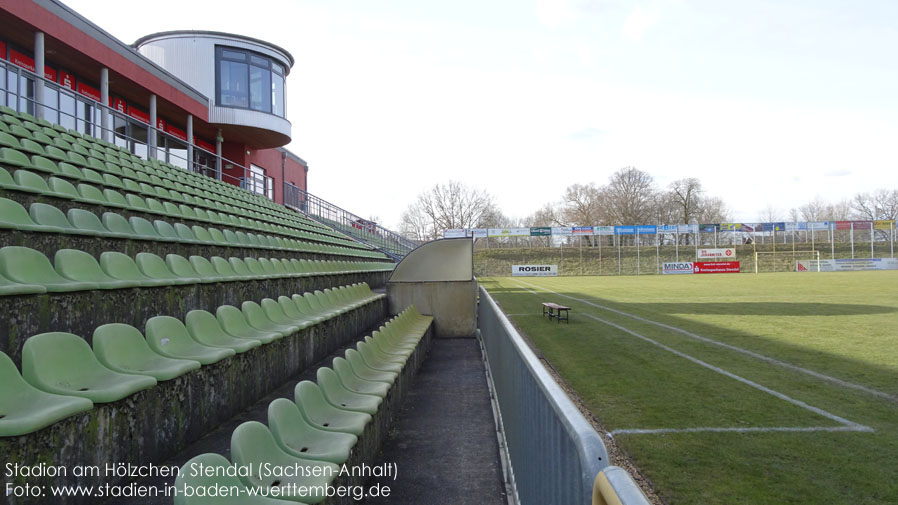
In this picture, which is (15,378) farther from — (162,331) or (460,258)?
(460,258)

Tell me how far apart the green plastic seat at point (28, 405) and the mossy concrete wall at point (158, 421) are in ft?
0.21

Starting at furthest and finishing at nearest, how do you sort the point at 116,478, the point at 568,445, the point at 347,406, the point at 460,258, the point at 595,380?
1. the point at 460,258
2. the point at 595,380
3. the point at 347,406
4. the point at 116,478
5. the point at 568,445

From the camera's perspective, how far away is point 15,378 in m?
2.08

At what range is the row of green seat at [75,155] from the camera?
610 cm

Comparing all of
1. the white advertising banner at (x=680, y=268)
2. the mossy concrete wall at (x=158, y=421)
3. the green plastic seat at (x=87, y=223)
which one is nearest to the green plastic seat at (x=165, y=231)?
the green plastic seat at (x=87, y=223)

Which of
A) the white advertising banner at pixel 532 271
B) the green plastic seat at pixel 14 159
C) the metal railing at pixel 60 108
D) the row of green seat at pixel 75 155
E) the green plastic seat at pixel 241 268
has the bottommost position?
the white advertising banner at pixel 532 271

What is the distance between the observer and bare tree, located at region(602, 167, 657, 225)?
6531 centimetres

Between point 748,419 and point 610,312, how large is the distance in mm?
10559

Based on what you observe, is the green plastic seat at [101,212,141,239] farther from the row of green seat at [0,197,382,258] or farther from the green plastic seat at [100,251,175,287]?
the green plastic seat at [100,251,175,287]

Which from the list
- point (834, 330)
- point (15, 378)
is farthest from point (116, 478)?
point (834, 330)

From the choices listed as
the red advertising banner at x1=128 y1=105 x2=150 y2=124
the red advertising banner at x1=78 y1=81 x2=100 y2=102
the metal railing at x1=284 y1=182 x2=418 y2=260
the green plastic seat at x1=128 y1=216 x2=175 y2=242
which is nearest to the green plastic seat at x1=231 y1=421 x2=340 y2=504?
the green plastic seat at x1=128 y1=216 x2=175 y2=242

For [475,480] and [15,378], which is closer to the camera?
[15,378]

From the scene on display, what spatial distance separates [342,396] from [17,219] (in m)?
2.80

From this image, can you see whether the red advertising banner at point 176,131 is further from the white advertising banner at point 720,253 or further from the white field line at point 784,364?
the white advertising banner at point 720,253
